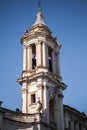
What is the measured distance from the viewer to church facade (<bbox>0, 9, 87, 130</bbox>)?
33844 mm

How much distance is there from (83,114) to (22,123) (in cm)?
1563

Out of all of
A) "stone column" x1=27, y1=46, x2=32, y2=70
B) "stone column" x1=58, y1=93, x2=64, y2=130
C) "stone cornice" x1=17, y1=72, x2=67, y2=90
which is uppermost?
"stone column" x1=27, y1=46, x2=32, y2=70

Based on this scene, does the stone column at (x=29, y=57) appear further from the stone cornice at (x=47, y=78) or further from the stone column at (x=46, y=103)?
the stone column at (x=46, y=103)

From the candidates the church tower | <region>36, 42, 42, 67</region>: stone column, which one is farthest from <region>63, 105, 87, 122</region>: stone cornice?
<region>36, 42, 42, 67</region>: stone column

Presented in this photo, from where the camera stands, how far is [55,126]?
37.0 m

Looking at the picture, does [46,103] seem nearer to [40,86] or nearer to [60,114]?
[40,86]

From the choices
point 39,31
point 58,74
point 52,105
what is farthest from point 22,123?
point 39,31

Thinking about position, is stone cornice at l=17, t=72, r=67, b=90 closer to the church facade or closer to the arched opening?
the church facade

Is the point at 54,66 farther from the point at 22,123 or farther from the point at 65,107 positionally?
the point at 22,123

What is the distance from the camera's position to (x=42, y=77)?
37188 mm

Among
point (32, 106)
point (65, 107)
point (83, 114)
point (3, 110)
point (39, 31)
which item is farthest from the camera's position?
point (83, 114)

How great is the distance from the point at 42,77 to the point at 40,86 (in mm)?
1070

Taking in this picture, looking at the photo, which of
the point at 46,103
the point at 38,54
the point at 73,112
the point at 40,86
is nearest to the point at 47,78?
the point at 40,86

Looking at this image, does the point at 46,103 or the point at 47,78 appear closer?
the point at 46,103
